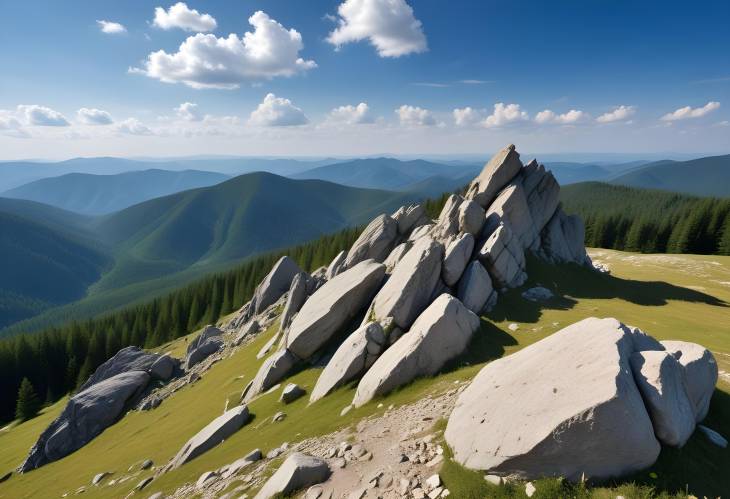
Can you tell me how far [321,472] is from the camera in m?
17.2

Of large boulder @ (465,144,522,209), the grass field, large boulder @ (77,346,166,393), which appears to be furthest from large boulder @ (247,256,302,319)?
large boulder @ (465,144,522,209)

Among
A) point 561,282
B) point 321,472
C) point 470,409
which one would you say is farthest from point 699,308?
point 321,472

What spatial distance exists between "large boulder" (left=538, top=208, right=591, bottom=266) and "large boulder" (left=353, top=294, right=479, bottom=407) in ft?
96.2

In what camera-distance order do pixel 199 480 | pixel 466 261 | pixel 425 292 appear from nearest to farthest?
pixel 199 480 < pixel 425 292 < pixel 466 261

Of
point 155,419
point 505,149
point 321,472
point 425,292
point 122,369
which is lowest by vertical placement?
point 122,369

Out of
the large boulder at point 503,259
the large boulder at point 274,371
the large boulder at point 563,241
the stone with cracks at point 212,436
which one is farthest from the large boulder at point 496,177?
the stone with cracks at point 212,436

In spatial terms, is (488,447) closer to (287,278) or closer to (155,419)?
(155,419)

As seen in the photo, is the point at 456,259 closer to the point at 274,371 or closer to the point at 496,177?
the point at 496,177

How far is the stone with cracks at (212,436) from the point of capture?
29141 millimetres

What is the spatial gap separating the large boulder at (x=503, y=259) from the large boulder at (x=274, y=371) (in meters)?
26.2

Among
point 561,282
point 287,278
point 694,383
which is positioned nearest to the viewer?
point 694,383

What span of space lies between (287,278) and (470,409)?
2812 inches

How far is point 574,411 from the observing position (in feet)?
42.9

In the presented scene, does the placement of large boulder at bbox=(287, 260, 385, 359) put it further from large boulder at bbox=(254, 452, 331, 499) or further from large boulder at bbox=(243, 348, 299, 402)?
large boulder at bbox=(254, 452, 331, 499)
